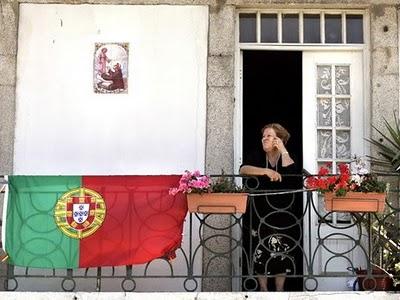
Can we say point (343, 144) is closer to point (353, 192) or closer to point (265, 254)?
point (353, 192)

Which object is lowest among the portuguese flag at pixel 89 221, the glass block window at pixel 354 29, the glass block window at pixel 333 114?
the portuguese flag at pixel 89 221

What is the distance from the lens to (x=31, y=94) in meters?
8.62

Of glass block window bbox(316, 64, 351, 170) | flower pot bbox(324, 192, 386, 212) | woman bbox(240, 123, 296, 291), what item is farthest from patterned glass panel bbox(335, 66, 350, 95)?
flower pot bbox(324, 192, 386, 212)

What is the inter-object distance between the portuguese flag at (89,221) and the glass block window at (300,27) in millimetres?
2159

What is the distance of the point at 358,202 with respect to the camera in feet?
23.9

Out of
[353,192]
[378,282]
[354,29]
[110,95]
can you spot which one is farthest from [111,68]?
[378,282]

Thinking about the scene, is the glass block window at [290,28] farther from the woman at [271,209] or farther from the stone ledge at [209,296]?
the stone ledge at [209,296]

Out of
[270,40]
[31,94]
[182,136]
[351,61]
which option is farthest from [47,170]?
[351,61]

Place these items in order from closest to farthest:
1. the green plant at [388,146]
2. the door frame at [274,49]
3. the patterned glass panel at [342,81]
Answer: the green plant at [388,146], the door frame at [274,49], the patterned glass panel at [342,81]

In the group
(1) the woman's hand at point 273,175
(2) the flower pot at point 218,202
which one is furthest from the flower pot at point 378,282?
(2) the flower pot at point 218,202

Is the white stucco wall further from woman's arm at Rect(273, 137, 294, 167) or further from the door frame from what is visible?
woman's arm at Rect(273, 137, 294, 167)

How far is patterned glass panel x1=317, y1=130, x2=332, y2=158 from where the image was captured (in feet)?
28.4

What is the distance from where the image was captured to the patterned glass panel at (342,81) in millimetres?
8773

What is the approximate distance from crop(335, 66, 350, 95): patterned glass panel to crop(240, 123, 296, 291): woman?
1094mm
